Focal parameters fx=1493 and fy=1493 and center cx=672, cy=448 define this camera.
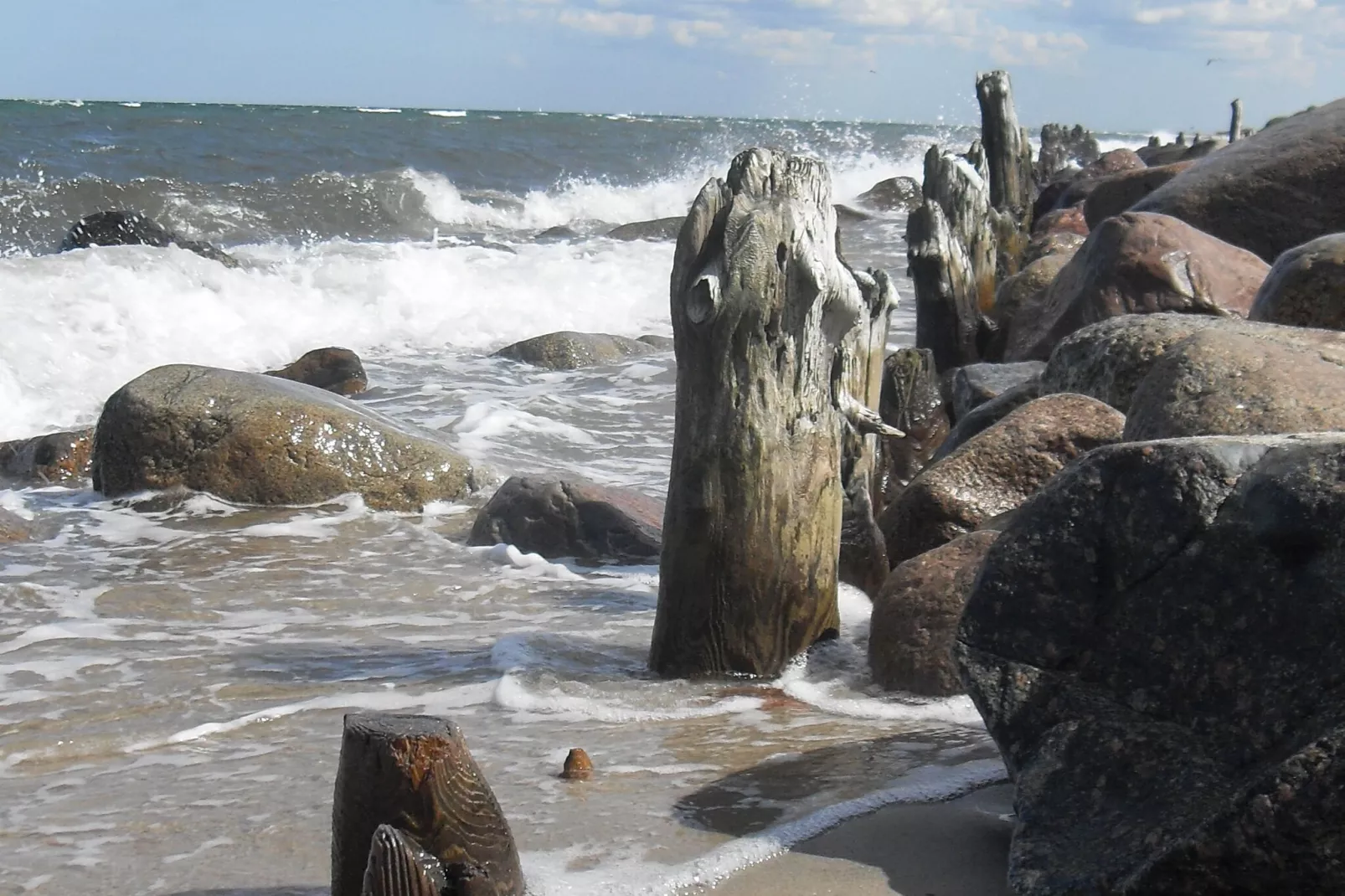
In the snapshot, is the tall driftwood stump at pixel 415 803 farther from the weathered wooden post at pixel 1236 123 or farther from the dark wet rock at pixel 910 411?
the weathered wooden post at pixel 1236 123

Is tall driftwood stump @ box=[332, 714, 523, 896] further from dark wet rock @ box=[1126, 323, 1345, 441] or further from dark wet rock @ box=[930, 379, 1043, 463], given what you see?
dark wet rock @ box=[930, 379, 1043, 463]

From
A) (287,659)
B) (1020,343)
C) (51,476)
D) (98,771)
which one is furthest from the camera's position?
(1020,343)

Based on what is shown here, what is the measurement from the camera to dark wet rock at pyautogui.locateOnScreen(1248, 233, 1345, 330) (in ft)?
22.2

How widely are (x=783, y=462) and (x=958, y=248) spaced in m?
6.48

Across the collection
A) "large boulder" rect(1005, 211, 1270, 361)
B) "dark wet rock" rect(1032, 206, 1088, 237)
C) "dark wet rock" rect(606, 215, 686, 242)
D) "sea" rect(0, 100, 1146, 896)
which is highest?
"dark wet rock" rect(1032, 206, 1088, 237)

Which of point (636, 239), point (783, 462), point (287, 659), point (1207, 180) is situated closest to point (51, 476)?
point (287, 659)

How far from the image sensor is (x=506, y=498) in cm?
749

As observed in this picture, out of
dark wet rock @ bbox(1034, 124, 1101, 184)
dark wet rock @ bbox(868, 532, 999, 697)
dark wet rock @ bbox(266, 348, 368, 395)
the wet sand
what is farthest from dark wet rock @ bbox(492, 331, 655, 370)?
dark wet rock @ bbox(1034, 124, 1101, 184)

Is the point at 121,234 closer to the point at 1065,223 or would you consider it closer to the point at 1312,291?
the point at 1065,223

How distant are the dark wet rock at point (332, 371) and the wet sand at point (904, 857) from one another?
9.23m

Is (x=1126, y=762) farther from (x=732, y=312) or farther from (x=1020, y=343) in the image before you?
(x=1020, y=343)

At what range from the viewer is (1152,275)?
28.2ft

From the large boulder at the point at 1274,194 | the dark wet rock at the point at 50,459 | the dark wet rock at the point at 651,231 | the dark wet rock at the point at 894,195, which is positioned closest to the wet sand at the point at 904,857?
the dark wet rock at the point at 50,459

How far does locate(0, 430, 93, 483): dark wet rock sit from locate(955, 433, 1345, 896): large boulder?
7197mm
